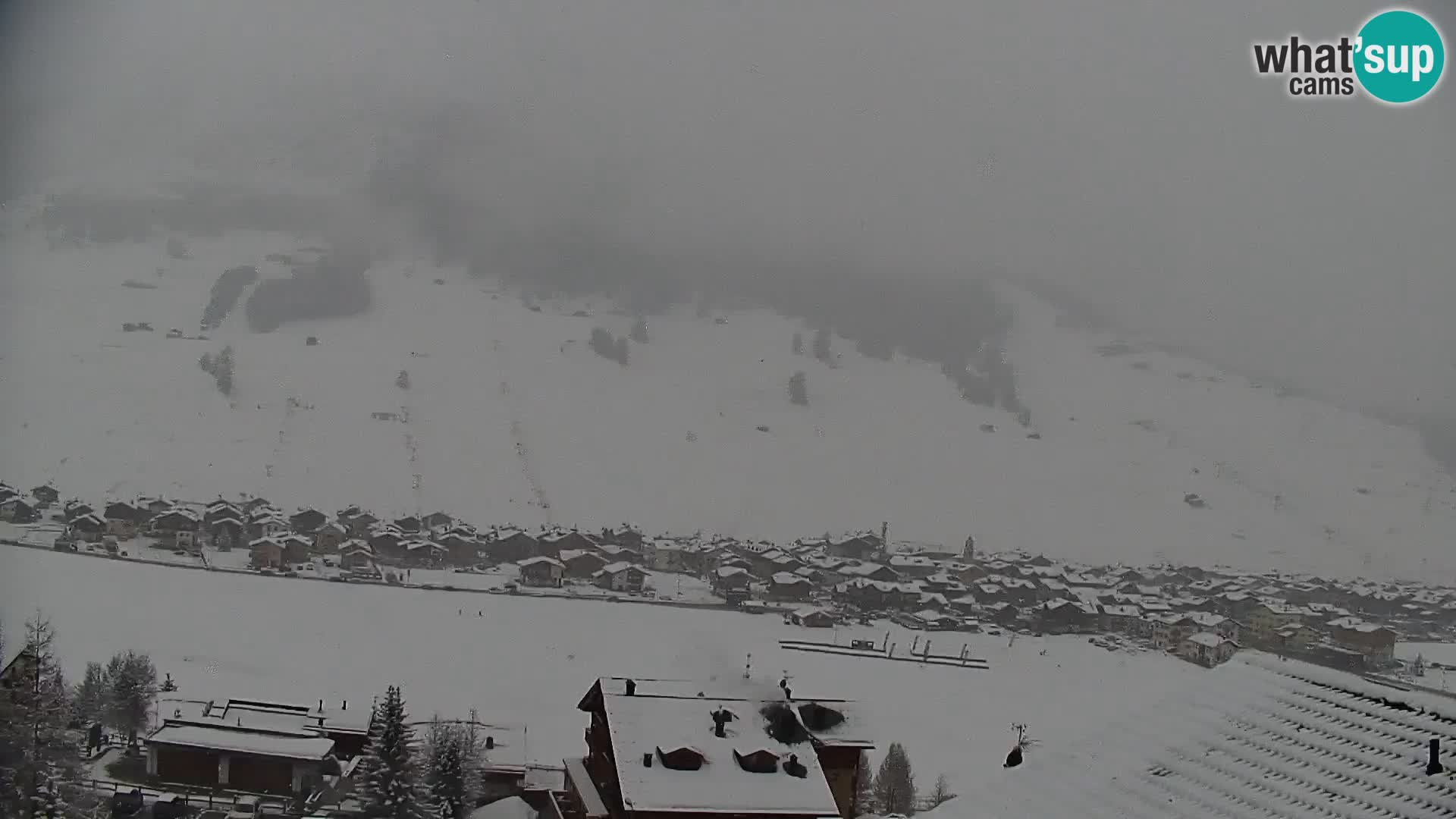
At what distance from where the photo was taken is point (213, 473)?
13211mm

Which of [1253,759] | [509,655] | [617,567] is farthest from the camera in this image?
[617,567]

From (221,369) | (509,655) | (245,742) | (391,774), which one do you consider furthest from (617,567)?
(221,369)

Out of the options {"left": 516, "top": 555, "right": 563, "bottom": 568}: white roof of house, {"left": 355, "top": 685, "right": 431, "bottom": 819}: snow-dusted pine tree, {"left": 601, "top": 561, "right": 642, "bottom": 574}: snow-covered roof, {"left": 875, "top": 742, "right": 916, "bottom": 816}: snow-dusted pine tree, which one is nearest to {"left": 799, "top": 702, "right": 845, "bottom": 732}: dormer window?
{"left": 875, "top": 742, "right": 916, "bottom": 816}: snow-dusted pine tree

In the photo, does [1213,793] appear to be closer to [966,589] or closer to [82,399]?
[966,589]

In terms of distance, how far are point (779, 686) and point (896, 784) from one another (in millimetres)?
1037

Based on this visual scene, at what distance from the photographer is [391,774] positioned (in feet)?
19.0

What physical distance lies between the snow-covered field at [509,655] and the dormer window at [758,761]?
5.91 feet

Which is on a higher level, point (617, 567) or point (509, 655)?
point (617, 567)

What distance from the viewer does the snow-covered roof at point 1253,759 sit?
1.48 m

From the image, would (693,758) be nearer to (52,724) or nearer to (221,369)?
(52,724)

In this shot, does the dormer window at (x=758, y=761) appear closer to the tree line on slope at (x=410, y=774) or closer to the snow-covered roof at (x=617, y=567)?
the tree line on slope at (x=410, y=774)

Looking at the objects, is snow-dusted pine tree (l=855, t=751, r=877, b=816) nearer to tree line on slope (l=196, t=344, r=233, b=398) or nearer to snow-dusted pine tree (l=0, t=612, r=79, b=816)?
snow-dusted pine tree (l=0, t=612, r=79, b=816)

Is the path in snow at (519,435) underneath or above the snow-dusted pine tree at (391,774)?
above

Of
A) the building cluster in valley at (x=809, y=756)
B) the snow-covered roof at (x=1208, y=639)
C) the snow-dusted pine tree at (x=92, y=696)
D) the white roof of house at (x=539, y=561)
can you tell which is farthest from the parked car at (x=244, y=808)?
the snow-covered roof at (x=1208, y=639)
